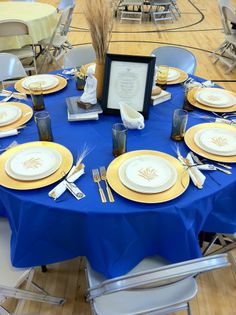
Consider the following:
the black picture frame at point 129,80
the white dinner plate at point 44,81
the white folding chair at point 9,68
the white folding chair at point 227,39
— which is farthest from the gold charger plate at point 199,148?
the white folding chair at point 227,39

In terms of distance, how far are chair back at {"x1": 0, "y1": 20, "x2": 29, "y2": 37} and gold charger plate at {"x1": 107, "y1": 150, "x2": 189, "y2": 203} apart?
2652mm

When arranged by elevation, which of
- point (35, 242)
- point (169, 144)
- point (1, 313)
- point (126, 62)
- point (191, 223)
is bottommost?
point (1, 313)

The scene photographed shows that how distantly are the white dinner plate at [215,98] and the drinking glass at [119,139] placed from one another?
636 millimetres

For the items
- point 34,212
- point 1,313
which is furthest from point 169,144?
point 1,313

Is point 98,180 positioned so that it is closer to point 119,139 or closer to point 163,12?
point 119,139

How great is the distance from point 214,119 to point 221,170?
432 mm

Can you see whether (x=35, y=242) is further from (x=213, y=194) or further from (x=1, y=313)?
(x=213, y=194)

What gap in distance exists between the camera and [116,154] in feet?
4.10

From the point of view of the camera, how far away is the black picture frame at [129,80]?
1381 millimetres

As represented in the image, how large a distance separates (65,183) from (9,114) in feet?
2.17

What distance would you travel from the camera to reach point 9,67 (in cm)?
232

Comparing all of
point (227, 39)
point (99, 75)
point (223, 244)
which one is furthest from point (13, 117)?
point (227, 39)

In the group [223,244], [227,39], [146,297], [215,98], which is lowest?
[223,244]

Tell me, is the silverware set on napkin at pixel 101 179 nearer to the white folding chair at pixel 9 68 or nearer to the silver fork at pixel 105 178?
the silver fork at pixel 105 178
